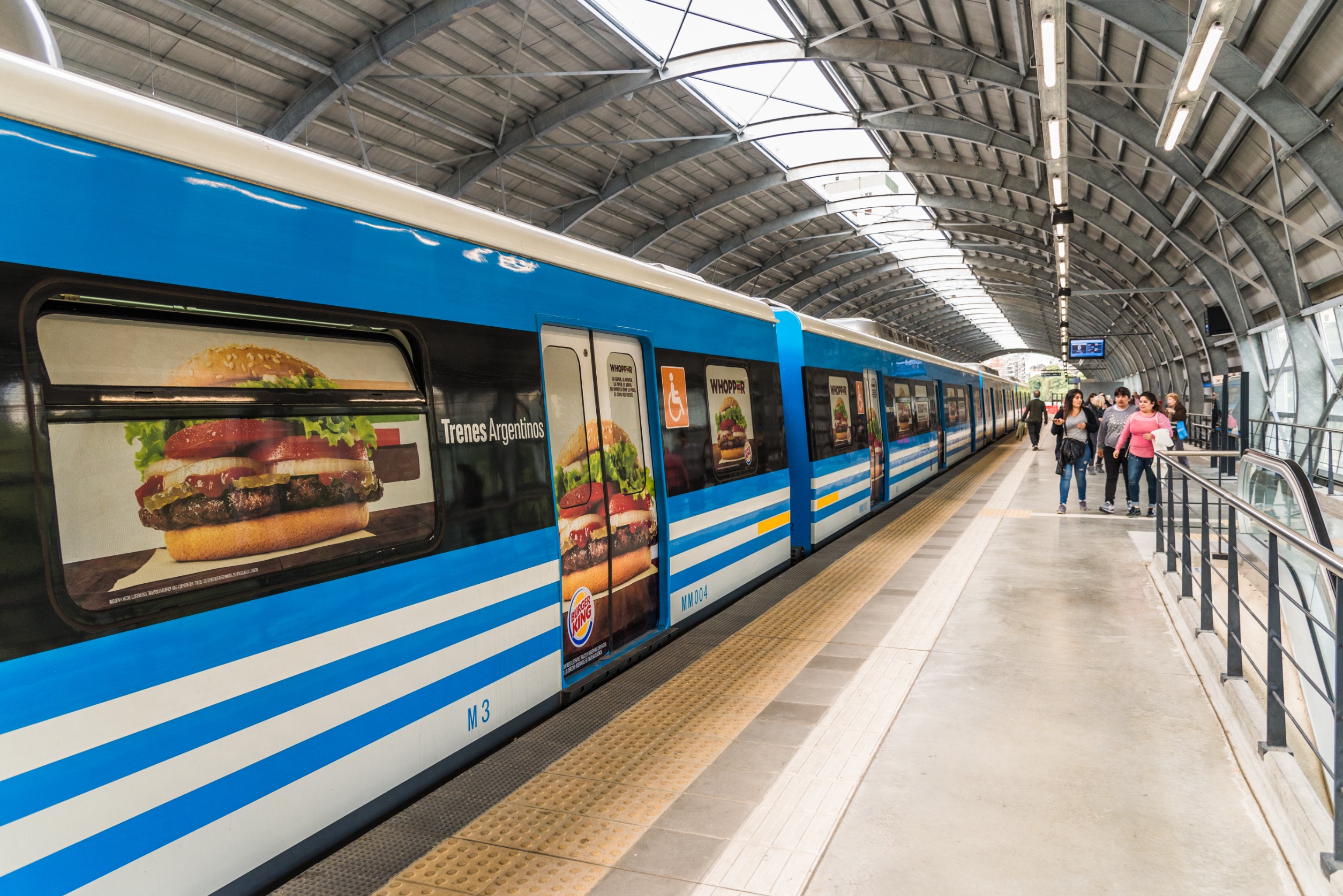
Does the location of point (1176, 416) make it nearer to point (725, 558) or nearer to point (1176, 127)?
point (1176, 127)

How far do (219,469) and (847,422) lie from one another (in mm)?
8225

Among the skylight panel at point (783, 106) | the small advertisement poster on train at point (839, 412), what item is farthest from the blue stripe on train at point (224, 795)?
the skylight panel at point (783, 106)

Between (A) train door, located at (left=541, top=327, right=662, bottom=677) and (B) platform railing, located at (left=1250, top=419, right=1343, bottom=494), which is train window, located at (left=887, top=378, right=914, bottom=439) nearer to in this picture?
(B) platform railing, located at (left=1250, top=419, right=1343, bottom=494)

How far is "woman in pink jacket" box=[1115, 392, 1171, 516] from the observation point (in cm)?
1019

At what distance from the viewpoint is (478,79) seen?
16.5m

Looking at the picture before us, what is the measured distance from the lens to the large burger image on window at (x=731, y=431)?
6359 mm

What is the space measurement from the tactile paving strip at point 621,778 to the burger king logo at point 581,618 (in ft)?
1.63

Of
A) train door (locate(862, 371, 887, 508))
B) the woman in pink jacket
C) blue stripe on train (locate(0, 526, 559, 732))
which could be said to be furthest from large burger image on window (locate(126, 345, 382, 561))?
the woman in pink jacket

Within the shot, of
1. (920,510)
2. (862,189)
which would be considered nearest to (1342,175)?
(920,510)

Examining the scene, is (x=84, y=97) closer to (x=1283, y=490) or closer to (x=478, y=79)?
(x=1283, y=490)

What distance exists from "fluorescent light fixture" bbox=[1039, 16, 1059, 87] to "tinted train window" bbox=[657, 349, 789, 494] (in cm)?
448

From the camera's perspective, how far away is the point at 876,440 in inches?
452

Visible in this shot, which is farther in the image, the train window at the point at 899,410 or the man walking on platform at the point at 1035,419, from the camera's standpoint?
the man walking on platform at the point at 1035,419

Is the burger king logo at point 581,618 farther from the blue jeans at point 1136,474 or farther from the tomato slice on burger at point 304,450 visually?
the blue jeans at point 1136,474
